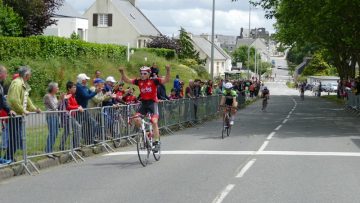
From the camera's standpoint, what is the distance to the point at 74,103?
14.8 m

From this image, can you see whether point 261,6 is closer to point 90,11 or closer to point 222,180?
point 222,180

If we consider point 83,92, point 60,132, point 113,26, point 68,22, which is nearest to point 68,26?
point 68,22

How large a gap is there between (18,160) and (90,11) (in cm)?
6149

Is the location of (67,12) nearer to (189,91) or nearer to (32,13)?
(32,13)

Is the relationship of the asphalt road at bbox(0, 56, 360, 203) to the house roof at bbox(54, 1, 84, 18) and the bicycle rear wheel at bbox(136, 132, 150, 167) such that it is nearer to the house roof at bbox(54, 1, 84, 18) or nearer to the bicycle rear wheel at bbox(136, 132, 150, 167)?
the bicycle rear wheel at bbox(136, 132, 150, 167)

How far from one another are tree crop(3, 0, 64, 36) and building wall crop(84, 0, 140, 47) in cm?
3251

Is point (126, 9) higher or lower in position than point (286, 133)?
higher

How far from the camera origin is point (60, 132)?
13891 mm

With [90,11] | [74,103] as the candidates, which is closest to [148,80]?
[74,103]

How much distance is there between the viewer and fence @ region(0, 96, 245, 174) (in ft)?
39.2

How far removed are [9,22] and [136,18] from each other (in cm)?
4307

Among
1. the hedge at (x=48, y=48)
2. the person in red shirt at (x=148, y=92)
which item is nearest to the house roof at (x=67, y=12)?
the hedge at (x=48, y=48)

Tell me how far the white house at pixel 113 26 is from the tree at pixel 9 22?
36773mm

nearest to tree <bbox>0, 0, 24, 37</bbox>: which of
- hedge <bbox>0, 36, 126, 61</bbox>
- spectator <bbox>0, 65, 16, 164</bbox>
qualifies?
hedge <bbox>0, 36, 126, 61</bbox>
